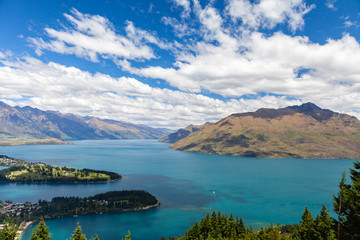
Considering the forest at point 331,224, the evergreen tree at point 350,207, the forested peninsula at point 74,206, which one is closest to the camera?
the evergreen tree at point 350,207

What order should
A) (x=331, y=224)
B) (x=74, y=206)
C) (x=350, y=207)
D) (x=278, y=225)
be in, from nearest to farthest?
(x=350, y=207) < (x=331, y=224) < (x=278, y=225) < (x=74, y=206)

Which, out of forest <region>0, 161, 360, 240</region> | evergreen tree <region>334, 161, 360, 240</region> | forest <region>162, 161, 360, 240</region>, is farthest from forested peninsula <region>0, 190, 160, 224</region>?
evergreen tree <region>334, 161, 360, 240</region>

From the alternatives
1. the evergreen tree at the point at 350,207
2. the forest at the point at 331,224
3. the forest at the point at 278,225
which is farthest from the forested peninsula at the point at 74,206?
the evergreen tree at the point at 350,207

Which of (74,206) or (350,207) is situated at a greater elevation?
(350,207)

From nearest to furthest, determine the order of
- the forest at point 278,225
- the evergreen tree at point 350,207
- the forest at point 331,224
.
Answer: the evergreen tree at point 350,207, the forest at point 331,224, the forest at point 278,225

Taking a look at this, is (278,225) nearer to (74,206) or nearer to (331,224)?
(331,224)

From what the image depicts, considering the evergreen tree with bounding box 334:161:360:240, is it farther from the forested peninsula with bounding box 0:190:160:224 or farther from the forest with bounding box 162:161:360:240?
the forested peninsula with bounding box 0:190:160:224

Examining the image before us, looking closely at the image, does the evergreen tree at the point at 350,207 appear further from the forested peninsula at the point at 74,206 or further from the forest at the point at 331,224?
the forested peninsula at the point at 74,206

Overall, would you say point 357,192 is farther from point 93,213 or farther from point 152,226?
point 93,213

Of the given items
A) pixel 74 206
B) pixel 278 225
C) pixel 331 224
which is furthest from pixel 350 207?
pixel 74 206

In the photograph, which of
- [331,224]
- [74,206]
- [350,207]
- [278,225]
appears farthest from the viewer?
[74,206]

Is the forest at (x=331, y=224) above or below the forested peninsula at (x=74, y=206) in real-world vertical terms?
above

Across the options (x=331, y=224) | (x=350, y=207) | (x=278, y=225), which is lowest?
(x=278, y=225)

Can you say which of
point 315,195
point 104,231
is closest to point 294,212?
point 315,195
